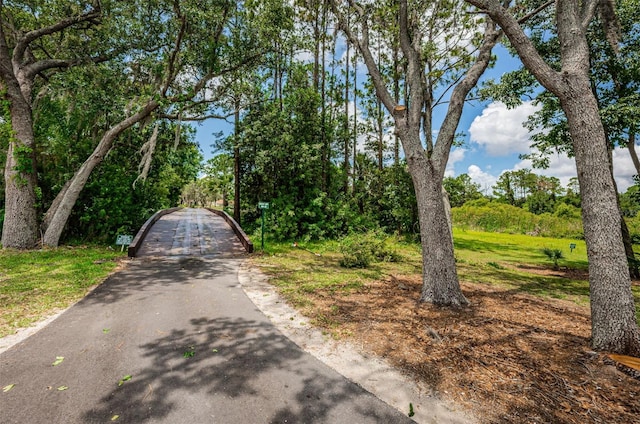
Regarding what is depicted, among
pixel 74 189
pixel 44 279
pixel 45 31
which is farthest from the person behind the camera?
pixel 74 189

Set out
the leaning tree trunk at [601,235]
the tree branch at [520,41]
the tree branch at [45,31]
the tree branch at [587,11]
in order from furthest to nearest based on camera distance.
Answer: the tree branch at [45,31], the tree branch at [587,11], the tree branch at [520,41], the leaning tree trunk at [601,235]

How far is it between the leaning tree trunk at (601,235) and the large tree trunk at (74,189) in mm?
12671

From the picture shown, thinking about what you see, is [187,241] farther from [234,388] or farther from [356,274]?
[234,388]

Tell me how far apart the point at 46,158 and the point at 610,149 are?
72.1 feet

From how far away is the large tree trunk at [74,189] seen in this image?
1009 centimetres

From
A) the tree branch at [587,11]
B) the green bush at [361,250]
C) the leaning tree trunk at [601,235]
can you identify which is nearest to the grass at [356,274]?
the green bush at [361,250]

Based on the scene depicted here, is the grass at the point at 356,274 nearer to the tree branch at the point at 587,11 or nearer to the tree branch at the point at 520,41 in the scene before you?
the tree branch at the point at 520,41

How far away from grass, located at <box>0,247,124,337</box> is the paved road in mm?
464

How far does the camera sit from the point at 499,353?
355 centimetres

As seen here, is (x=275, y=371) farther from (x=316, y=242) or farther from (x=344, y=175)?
(x=344, y=175)

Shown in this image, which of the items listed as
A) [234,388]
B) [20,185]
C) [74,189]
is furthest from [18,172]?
[234,388]

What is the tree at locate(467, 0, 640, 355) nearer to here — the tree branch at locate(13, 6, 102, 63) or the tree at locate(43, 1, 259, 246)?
the tree at locate(43, 1, 259, 246)

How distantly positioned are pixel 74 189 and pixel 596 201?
1443 cm

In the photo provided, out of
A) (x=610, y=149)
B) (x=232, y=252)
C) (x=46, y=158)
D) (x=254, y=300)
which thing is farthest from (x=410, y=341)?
(x=46, y=158)
